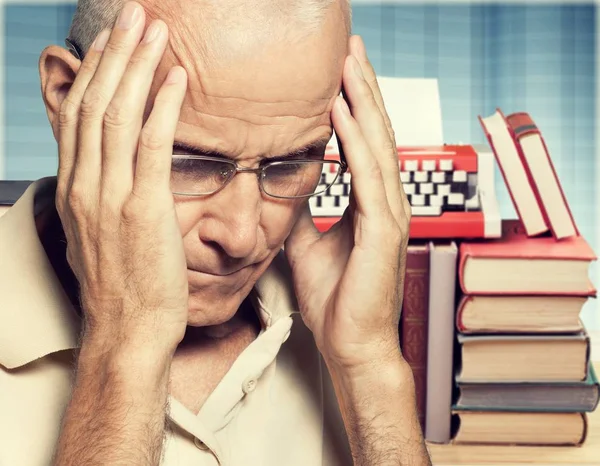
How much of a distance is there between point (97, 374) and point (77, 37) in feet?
1.42

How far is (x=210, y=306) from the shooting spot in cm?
124

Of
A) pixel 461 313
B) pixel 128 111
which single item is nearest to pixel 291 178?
pixel 128 111

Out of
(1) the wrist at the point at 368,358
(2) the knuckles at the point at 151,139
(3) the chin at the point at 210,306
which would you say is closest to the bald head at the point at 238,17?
(2) the knuckles at the point at 151,139

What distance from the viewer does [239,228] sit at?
1128mm

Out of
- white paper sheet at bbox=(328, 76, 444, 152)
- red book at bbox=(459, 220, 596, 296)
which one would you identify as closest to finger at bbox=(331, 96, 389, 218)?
red book at bbox=(459, 220, 596, 296)

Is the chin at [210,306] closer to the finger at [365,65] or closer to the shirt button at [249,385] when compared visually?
the shirt button at [249,385]

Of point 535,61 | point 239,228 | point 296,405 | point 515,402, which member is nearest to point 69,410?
point 239,228

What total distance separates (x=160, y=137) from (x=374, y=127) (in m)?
0.36

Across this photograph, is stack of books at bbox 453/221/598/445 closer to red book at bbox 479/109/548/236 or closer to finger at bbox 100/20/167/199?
red book at bbox 479/109/548/236

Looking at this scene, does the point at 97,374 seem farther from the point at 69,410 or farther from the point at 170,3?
the point at 170,3

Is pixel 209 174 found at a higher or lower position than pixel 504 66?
lower

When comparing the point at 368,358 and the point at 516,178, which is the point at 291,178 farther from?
the point at 516,178

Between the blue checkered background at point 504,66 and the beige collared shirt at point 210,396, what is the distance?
7.24ft

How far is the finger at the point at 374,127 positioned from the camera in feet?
4.02
